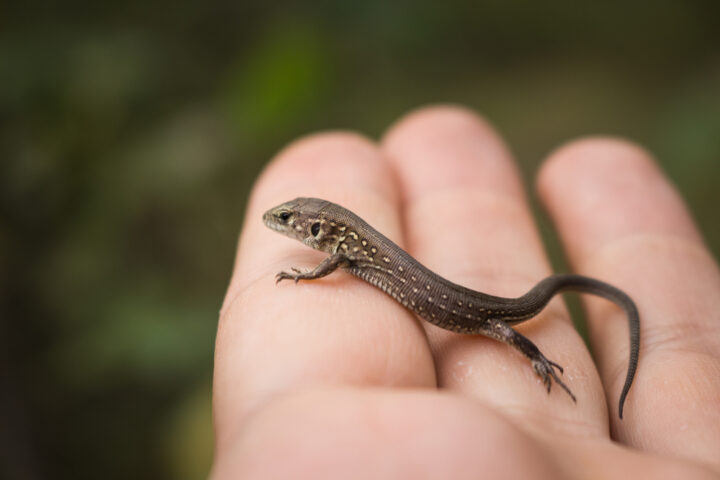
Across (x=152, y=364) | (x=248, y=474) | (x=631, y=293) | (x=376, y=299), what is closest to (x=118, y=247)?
(x=152, y=364)

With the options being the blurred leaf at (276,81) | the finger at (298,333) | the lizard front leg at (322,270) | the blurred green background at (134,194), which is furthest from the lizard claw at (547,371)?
the blurred leaf at (276,81)

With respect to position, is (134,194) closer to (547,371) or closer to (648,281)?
(547,371)

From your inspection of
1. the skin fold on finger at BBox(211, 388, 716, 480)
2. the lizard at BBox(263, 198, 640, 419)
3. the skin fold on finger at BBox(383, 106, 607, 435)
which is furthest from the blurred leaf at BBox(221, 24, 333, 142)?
the skin fold on finger at BBox(211, 388, 716, 480)

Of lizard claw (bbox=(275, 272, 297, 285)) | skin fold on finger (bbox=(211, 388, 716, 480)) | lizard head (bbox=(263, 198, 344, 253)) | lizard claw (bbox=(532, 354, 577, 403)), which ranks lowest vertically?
lizard claw (bbox=(532, 354, 577, 403))

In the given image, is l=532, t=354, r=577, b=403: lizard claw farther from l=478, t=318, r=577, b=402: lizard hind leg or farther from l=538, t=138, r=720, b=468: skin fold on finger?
l=538, t=138, r=720, b=468: skin fold on finger

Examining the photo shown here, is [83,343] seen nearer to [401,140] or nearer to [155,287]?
[155,287]

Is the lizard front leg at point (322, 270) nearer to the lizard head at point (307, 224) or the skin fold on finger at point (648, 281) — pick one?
the lizard head at point (307, 224)
